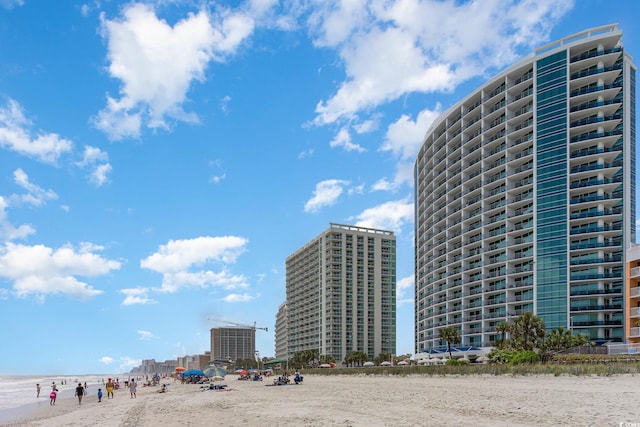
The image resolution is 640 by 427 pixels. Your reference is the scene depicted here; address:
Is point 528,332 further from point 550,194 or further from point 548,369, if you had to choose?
point 550,194

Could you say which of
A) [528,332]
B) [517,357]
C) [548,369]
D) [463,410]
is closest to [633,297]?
[528,332]

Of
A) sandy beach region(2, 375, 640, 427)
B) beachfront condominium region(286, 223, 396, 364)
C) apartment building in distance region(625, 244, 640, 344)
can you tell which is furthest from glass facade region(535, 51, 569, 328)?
beachfront condominium region(286, 223, 396, 364)

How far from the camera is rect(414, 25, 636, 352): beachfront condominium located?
7487 centimetres

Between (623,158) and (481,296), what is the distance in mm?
30706

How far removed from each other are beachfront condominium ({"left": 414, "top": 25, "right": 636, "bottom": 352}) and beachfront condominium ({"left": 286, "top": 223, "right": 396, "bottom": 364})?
5736cm

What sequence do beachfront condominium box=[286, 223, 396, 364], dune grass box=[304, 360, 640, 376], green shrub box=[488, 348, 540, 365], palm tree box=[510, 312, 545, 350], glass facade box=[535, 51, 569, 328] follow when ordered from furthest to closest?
beachfront condominium box=[286, 223, 396, 364] < glass facade box=[535, 51, 569, 328] < palm tree box=[510, 312, 545, 350] < green shrub box=[488, 348, 540, 365] < dune grass box=[304, 360, 640, 376]

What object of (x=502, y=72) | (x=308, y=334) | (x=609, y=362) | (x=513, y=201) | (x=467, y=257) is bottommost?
(x=308, y=334)

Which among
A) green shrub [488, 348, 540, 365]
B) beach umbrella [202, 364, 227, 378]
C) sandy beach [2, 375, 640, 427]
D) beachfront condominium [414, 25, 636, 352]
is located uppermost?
beachfront condominium [414, 25, 636, 352]

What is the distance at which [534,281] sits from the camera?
7825cm

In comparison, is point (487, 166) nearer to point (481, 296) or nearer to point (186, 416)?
point (481, 296)

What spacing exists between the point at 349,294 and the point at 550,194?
3355 inches

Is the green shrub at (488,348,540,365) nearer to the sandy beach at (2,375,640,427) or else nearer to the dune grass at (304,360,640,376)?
the dune grass at (304,360,640,376)

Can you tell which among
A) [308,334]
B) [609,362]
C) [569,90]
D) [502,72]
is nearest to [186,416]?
[609,362]

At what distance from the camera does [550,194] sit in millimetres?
80562
